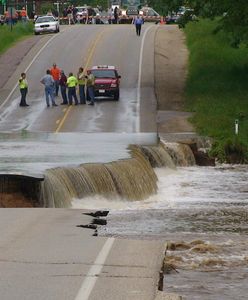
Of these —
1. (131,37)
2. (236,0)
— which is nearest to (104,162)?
(236,0)

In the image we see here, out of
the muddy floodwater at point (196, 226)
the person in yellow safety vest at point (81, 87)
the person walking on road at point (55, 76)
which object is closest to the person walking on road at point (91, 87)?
the person in yellow safety vest at point (81, 87)

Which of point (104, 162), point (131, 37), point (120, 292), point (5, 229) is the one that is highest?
point (120, 292)

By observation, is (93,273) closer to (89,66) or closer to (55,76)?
(55,76)

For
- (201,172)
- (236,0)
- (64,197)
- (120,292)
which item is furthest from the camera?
(236,0)

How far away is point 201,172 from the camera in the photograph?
1271 inches

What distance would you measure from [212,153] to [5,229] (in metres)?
20.5

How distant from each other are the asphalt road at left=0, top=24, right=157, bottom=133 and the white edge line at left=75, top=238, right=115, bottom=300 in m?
25.4

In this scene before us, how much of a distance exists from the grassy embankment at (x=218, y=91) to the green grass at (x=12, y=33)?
39.8ft

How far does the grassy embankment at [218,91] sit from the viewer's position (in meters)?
36.5

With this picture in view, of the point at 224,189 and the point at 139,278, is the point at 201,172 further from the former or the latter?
the point at 139,278

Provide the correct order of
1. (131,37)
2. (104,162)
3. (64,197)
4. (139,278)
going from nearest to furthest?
1. (139,278)
2. (64,197)
3. (104,162)
4. (131,37)

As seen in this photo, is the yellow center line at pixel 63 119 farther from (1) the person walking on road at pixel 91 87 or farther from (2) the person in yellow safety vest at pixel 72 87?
(1) the person walking on road at pixel 91 87

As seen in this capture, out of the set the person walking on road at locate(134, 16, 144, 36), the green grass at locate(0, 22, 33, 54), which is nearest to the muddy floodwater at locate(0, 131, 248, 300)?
the green grass at locate(0, 22, 33, 54)

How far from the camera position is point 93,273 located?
1206 cm
